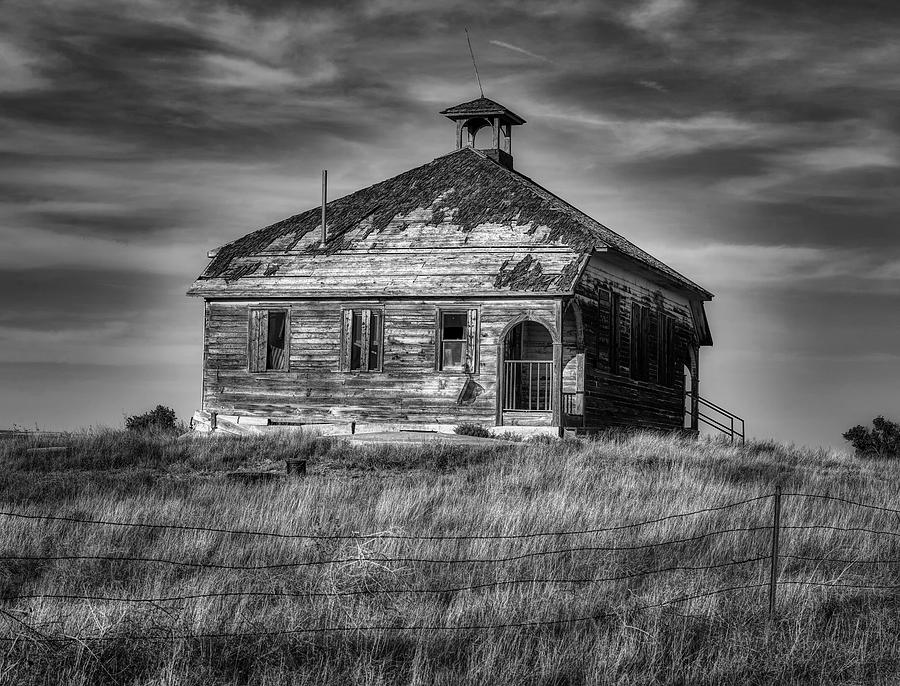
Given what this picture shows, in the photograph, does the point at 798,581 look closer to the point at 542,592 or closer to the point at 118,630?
the point at 542,592

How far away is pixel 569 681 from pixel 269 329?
19823 millimetres

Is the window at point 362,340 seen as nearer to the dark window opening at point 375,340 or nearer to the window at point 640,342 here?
the dark window opening at point 375,340

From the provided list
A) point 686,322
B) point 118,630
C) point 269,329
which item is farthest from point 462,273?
point 118,630

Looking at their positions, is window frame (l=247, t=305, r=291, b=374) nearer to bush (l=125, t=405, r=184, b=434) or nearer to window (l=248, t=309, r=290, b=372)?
window (l=248, t=309, r=290, b=372)

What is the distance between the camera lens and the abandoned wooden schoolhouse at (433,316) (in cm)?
2523

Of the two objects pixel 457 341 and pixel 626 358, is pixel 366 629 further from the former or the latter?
pixel 626 358

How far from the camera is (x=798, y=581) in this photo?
36.7ft

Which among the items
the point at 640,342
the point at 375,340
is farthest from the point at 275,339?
the point at 640,342

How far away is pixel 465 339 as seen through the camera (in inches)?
1004

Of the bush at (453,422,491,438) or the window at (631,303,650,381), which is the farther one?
the window at (631,303,650,381)

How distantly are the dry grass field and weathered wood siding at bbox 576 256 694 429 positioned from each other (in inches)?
276

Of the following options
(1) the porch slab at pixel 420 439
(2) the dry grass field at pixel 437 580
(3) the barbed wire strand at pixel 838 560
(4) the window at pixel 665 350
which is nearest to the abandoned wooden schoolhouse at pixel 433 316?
(4) the window at pixel 665 350

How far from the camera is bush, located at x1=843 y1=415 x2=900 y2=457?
32562 mm

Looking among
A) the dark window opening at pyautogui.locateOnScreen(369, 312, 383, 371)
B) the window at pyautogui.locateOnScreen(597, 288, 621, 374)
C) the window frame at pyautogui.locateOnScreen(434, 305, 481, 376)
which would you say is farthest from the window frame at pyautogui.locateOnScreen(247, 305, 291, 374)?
the window at pyautogui.locateOnScreen(597, 288, 621, 374)
